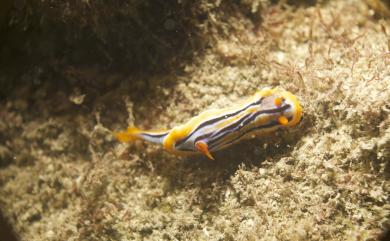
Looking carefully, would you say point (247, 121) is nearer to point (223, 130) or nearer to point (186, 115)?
point (223, 130)

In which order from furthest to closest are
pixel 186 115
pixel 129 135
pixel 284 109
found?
pixel 186 115 → pixel 129 135 → pixel 284 109

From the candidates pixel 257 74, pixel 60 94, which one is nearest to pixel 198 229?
pixel 257 74

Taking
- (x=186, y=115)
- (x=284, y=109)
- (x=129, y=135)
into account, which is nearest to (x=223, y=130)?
(x=284, y=109)

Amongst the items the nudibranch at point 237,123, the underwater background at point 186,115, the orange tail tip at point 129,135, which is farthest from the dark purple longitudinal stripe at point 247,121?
the orange tail tip at point 129,135

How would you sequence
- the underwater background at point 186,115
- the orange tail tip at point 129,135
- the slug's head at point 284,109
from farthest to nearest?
the orange tail tip at point 129,135
the slug's head at point 284,109
the underwater background at point 186,115

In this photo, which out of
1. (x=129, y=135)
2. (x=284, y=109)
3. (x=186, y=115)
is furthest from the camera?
(x=186, y=115)

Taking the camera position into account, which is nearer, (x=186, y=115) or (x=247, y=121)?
(x=247, y=121)

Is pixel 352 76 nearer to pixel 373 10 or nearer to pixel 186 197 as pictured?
pixel 373 10

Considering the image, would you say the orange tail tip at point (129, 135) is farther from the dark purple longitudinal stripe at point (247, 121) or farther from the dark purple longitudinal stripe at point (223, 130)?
the dark purple longitudinal stripe at point (247, 121)
